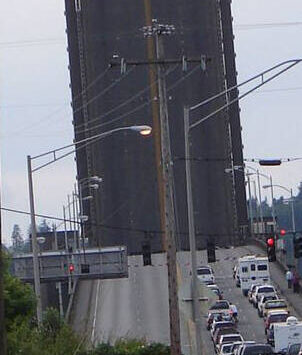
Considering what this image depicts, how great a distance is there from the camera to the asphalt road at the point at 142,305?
55.3 metres

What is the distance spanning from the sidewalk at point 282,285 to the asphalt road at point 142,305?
2.01 m

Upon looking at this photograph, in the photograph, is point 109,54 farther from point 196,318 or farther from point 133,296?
point 196,318

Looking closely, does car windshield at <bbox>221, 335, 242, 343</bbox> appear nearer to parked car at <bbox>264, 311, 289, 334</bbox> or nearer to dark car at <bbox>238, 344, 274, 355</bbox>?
parked car at <bbox>264, 311, 289, 334</bbox>

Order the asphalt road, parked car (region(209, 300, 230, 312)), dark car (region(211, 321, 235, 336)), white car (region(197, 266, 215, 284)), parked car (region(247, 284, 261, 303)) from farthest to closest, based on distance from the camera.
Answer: white car (region(197, 266, 215, 284)) → parked car (region(247, 284, 261, 303)) → parked car (region(209, 300, 230, 312)) → the asphalt road → dark car (region(211, 321, 235, 336))

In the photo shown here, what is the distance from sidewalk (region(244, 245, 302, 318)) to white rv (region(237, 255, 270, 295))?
1436 millimetres

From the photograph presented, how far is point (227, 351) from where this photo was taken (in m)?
44.8

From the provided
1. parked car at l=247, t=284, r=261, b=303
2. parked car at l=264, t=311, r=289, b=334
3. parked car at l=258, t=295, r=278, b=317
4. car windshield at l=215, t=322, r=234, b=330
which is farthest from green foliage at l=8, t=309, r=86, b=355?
parked car at l=247, t=284, r=261, b=303

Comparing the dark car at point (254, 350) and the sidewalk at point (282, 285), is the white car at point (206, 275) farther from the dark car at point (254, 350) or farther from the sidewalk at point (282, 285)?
the dark car at point (254, 350)

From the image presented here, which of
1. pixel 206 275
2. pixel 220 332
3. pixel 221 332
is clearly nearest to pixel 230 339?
pixel 221 332

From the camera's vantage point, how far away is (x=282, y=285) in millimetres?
73750

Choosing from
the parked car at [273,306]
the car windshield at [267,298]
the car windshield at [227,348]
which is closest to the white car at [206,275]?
the car windshield at [267,298]

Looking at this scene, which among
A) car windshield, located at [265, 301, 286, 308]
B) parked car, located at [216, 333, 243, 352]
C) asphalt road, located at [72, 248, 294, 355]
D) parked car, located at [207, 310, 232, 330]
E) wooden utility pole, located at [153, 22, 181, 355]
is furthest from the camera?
car windshield, located at [265, 301, 286, 308]

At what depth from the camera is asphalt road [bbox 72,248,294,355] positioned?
182ft

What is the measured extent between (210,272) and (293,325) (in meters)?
24.7
